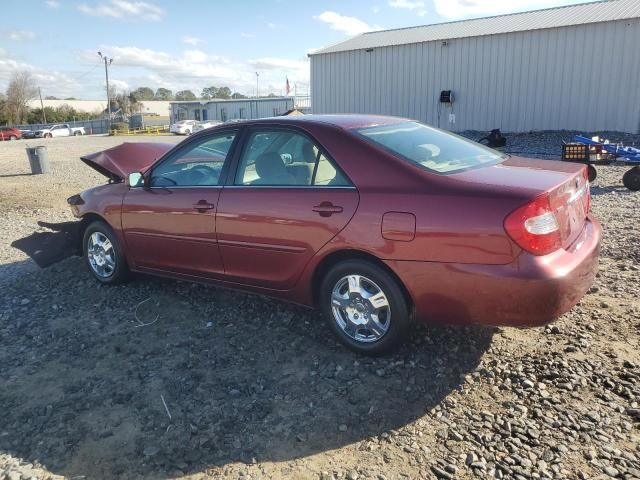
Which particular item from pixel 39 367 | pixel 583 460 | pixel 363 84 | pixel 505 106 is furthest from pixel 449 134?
pixel 363 84

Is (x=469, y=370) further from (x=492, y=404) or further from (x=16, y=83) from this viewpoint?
(x=16, y=83)

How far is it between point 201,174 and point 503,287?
2627mm

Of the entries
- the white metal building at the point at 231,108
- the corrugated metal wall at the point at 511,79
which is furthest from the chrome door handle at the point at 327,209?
the white metal building at the point at 231,108

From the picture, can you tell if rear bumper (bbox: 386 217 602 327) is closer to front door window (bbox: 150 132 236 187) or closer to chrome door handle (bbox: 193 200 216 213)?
chrome door handle (bbox: 193 200 216 213)

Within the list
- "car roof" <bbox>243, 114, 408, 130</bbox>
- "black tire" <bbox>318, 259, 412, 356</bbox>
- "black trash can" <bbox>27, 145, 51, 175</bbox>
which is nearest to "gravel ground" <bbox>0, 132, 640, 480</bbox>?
"black tire" <bbox>318, 259, 412, 356</bbox>

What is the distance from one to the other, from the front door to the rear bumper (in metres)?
1.68

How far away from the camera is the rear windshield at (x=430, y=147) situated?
3486 millimetres

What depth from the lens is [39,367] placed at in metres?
3.75

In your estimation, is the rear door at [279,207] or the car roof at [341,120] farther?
the car roof at [341,120]

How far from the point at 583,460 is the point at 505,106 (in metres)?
22.1

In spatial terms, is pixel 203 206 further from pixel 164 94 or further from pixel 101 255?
pixel 164 94

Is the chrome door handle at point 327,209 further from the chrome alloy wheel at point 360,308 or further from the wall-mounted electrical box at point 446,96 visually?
the wall-mounted electrical box at point 446,96

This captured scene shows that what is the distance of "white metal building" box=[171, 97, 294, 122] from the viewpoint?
59662mm

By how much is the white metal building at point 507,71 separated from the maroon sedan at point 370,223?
62.7 ft
